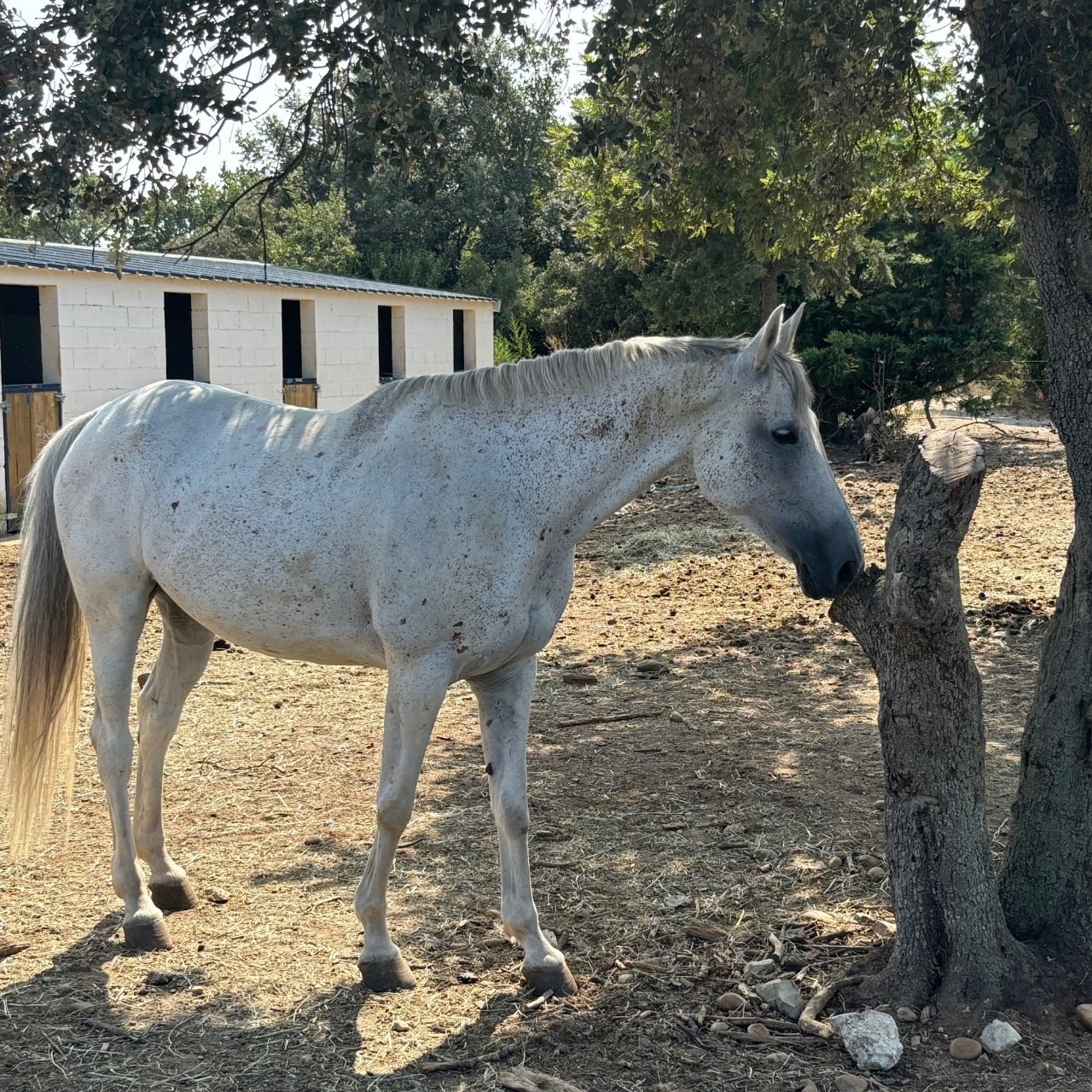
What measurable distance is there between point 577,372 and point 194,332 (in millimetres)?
13871

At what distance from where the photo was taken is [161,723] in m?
4.44

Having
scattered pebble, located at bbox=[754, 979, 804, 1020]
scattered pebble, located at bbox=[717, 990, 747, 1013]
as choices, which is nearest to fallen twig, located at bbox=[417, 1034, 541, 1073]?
scattered pebble, located at bbox=[717, 990, 747, 1013]

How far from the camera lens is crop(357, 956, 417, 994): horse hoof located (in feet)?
12.1

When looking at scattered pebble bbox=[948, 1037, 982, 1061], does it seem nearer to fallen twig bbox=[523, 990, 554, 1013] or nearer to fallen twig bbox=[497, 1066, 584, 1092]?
fallen twig bbox=[497, 1066, 584, 1092]

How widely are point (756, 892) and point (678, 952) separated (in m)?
0.55

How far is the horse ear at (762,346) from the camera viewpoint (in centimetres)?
334

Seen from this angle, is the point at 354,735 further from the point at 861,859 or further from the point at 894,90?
the point at 894,90

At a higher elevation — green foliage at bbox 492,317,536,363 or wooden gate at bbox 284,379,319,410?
green foliage at bbox 492,317,536,363

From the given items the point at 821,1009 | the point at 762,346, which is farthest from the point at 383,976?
the point at 762,346

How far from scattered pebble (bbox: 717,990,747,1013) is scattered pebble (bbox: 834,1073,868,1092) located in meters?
0.43

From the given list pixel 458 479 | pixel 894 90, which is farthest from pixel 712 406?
pixel 894 90

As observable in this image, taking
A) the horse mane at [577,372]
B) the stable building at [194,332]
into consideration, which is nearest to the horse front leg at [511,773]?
the horse mane at [577,372]

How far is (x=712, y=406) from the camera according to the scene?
3.50 metres

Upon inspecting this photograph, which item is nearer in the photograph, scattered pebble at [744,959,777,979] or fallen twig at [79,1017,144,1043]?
fallen twig at [79,1017,144,1043]
